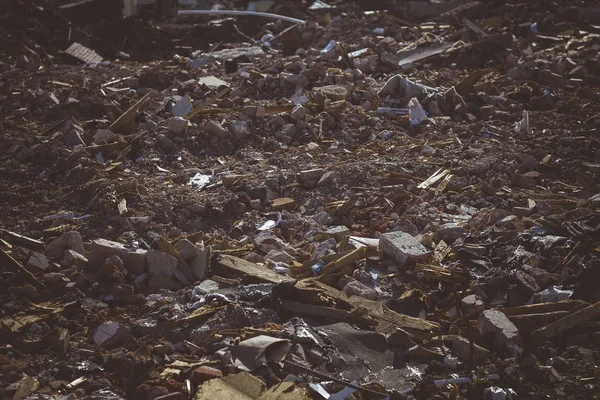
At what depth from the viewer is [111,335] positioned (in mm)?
4730

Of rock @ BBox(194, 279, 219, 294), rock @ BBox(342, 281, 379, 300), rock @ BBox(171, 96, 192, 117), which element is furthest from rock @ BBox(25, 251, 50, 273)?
rock @ BBox(171, 96, 192, 117)

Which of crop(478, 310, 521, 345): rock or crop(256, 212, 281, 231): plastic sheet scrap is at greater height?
crop(478, 310, 521, 345): rock

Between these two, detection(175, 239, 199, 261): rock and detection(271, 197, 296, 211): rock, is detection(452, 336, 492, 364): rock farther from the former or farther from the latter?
detection(271, 197, 296, 211): rock

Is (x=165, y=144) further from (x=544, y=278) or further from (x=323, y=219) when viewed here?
(x=544, y=278)

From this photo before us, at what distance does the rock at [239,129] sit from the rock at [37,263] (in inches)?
133

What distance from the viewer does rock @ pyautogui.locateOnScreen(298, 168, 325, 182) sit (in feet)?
23.9

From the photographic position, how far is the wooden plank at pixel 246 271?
5430mm

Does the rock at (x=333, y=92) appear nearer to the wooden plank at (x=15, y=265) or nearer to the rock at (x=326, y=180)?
the rock at (x=326, y=180)

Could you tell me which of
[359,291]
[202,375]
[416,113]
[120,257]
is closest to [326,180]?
[359,291]

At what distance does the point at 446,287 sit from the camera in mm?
5473

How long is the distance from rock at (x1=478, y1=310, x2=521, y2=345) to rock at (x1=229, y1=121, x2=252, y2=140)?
4.30 metres

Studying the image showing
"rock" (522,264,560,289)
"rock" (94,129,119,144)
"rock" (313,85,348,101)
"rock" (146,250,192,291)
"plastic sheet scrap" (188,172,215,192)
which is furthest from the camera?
"rock" (313,85,348,101)

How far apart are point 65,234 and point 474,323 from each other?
3.43 metres

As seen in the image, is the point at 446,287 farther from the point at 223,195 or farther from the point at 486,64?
the point at 486,64
